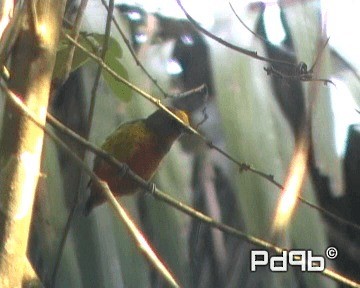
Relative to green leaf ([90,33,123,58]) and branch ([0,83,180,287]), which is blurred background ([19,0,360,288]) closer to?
green leaf ([90,33,123,58])

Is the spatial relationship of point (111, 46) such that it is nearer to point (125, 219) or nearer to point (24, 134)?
point (24, 134)

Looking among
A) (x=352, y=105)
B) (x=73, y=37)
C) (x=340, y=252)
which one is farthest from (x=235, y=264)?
(x=73, y=37)

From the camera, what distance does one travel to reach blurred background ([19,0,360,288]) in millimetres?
1781

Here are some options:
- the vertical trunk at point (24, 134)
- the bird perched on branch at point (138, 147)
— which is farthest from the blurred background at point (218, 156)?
the vertical trunk at point (24, 134)

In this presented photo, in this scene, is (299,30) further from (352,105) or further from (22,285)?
(22,285)

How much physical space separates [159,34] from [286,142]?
0.44 meters

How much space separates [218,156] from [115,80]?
2.18 feet

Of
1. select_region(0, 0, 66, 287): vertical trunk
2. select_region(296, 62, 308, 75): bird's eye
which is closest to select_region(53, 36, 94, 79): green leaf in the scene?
select_region(0, 0, 66, 287): vertical trunk

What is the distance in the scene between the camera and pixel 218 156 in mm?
1997

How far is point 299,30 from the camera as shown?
1.89m

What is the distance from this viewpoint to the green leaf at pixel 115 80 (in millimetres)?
1361

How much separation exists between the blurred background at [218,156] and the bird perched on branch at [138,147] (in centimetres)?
3

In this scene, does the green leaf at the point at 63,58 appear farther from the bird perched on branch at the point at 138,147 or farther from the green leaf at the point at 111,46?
the bird perched on branch at the point at 138,147

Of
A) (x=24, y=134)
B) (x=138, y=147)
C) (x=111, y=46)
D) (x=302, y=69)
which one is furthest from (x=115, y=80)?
(x=138, y=147)
